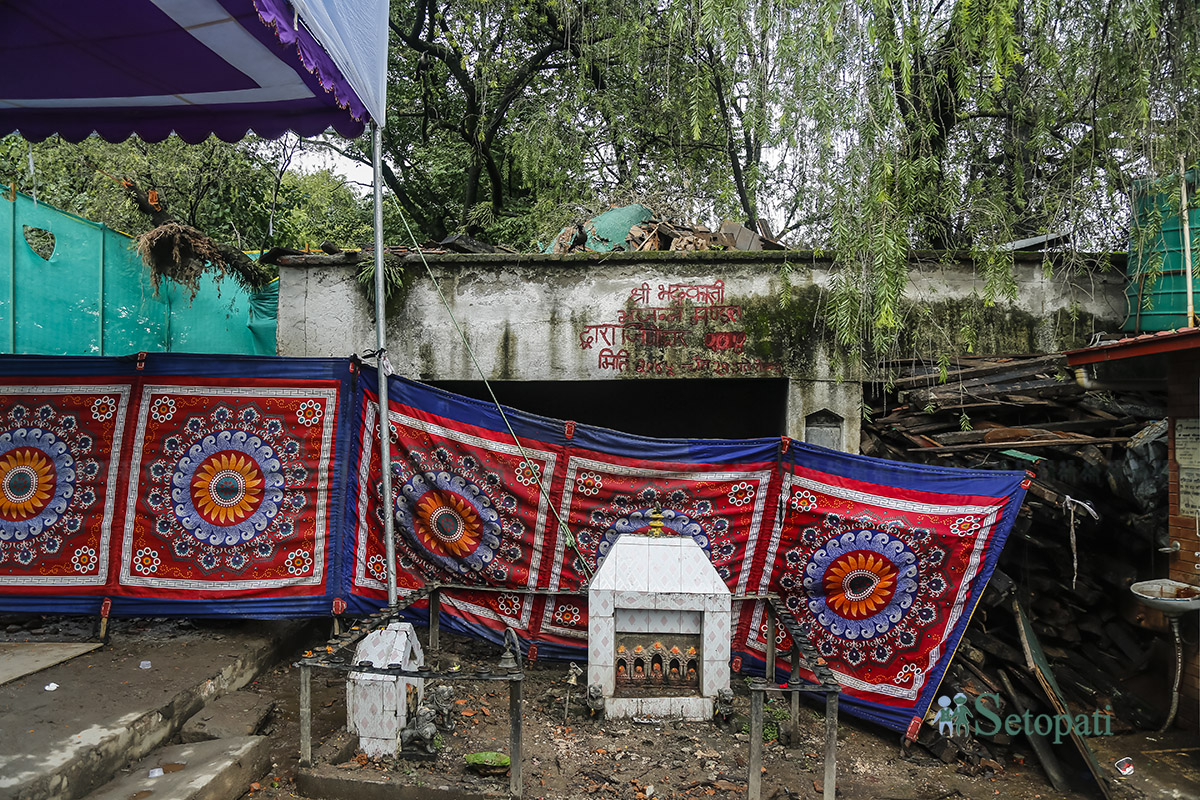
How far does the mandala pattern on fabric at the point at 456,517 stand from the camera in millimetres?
5574

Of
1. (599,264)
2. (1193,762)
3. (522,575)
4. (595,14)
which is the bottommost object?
(1193,762)

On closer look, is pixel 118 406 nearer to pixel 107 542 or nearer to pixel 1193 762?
pixel 107 542

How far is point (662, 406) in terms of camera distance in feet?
30.5

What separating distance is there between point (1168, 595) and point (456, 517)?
542 cm

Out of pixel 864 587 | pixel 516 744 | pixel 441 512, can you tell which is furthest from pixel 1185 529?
pixel 441 512

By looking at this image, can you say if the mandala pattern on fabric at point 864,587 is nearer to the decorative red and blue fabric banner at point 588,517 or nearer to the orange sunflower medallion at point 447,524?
the decorative red and blue fabric banner at point 588,517

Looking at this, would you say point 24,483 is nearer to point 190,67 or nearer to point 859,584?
point 190,67

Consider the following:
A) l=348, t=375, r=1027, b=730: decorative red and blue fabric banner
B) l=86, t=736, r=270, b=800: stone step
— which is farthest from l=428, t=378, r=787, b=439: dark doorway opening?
l=86, t=736, r=270, b=800: stone step

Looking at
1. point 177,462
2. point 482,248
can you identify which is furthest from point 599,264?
point 177,462

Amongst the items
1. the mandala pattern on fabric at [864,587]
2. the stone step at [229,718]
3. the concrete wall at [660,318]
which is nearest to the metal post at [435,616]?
the stone step at [229,718]

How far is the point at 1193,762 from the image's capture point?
4965 millimetres

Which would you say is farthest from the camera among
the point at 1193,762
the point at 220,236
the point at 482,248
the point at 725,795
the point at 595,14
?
the point at 220,236

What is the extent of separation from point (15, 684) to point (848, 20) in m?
7.81

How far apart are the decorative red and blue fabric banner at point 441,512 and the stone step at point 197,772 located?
1.33m
